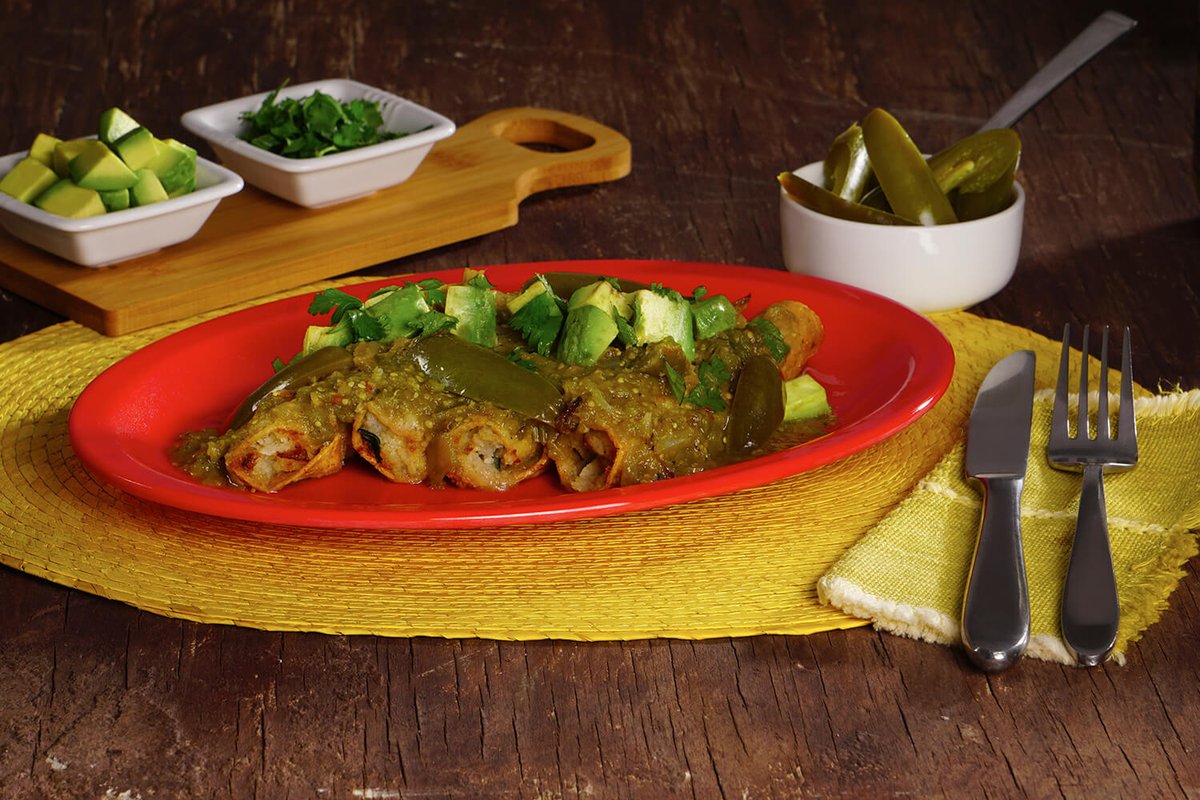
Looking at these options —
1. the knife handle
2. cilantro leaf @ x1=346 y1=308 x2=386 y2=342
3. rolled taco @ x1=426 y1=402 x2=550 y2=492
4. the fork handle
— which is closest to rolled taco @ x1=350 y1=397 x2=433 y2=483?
rolled taco @ x1=426 y1=402 x2=550 y2=492

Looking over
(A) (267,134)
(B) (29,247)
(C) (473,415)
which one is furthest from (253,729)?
(A) (267,134)

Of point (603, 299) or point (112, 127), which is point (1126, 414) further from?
point (112, 127)

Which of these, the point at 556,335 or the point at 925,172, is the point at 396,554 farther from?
the point at 925,172

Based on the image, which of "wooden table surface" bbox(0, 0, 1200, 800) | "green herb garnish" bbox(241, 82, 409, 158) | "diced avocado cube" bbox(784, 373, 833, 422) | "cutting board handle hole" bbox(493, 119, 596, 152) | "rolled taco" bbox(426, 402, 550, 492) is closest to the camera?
"wooden table surface" bbox(0, 0, 1200, 800)

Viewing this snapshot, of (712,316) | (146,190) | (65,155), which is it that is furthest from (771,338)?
(65,155)

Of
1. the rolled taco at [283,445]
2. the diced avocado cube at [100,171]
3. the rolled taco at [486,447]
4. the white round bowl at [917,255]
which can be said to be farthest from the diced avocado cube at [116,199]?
the white round bowl at [917,255]

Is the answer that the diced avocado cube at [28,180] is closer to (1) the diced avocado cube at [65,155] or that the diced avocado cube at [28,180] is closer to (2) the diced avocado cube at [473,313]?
(1) the diced avocado cube at [65,155]

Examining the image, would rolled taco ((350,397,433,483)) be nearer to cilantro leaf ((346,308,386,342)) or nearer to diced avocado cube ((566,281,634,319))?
cilantro leaf ((346,308,386,342))
